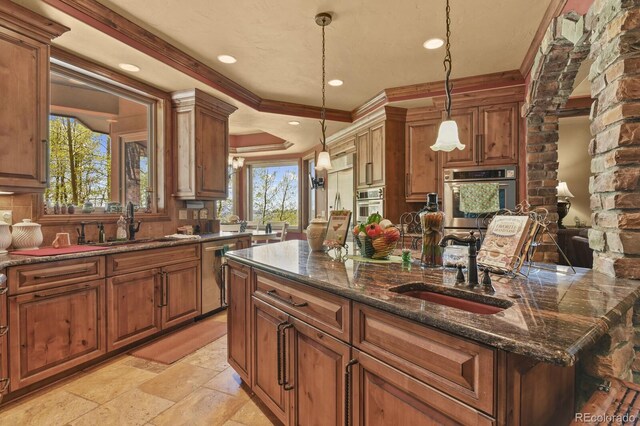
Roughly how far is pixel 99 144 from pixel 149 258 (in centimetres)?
122

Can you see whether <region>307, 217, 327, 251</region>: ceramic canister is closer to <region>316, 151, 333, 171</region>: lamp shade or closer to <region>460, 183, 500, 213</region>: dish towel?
<region>316, 151, 333, 171</region>: lamp shade

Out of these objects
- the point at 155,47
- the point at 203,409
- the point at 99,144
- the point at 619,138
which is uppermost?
the point at 155,47

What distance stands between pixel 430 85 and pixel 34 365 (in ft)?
14.1

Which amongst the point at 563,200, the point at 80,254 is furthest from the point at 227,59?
the point at 563,200

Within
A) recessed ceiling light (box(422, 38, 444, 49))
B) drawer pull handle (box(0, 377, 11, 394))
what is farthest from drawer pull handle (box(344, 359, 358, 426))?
recessed ceiling light (box(422, 38, 444, 49))

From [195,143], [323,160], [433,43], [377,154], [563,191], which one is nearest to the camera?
[323,160]

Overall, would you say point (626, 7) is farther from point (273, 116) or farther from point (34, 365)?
point (273, 116)

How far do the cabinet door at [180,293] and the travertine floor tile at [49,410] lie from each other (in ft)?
3.11

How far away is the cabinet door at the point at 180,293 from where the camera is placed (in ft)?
9.87

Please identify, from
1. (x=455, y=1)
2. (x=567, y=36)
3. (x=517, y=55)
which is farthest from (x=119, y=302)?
(x=517, y=55)

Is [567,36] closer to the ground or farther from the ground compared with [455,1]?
closer to the ground

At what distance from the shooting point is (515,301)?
104 cm

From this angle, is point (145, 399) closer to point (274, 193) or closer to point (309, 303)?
point (309, 303)

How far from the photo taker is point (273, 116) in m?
4.62
